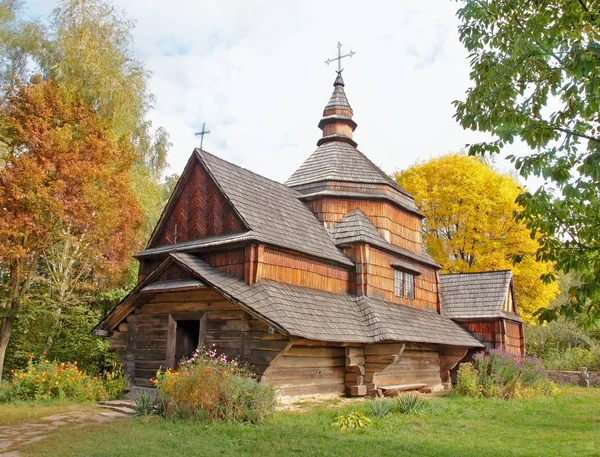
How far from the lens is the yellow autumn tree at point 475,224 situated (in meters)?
27.4

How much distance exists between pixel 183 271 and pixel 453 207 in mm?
18899

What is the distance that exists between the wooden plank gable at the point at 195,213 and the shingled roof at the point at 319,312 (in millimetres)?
1285

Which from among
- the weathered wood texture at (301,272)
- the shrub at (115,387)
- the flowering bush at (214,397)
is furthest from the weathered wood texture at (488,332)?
the shrub at (115,387)

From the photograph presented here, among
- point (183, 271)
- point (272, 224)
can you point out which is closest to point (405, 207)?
point (272, 224)

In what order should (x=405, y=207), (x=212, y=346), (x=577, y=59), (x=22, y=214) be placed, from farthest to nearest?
(x=405, y=207)
(x=22, y=214)
(x=212, y=346)
(x=577, y=59)

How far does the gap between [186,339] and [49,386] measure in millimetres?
3467

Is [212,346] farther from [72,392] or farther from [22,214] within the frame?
[22,214]

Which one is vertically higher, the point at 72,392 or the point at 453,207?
the point at 453,207

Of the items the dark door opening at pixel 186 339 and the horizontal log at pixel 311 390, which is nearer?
the horizontal log at pixel 311 390

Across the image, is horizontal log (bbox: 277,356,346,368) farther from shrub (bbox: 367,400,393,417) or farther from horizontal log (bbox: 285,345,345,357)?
shrub (bbox: 367,400,393,417)

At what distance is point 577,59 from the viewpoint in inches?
195

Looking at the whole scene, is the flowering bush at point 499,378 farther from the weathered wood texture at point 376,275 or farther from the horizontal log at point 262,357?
the horizontal log at point 262,357

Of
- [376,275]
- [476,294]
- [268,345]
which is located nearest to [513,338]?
[476,294]

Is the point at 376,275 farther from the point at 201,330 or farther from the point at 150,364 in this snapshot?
the point at 150,364
